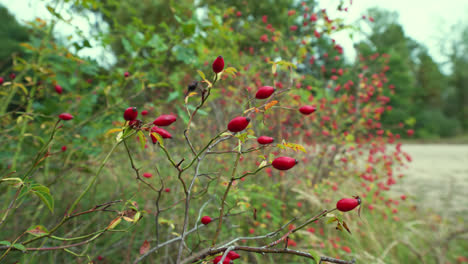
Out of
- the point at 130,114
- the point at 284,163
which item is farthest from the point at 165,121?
the point at 284,163

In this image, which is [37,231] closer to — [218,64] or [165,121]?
[165,121]

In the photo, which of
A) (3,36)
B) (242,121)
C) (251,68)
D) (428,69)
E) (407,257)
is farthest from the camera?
(428,69)

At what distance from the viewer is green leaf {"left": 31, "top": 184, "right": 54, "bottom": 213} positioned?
48 cm

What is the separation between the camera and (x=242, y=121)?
46cm

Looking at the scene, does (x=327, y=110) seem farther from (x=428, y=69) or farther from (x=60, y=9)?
(x=428, y=69)

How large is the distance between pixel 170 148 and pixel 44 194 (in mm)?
811

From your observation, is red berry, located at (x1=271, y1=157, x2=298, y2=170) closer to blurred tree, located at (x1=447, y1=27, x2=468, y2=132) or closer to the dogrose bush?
the dogrose bush

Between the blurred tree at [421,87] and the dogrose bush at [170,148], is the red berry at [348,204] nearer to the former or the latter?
the dogrose bush at [170,148]

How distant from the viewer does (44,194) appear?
20.9 inches

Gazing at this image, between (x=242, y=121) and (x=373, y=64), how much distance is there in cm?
391

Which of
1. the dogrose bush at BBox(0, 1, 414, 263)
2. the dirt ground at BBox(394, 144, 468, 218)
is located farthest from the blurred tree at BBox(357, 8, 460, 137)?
the dogrose bush at BBox(0, 1, 414, 263)

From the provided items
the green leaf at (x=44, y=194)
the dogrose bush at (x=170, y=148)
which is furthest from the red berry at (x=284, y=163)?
the green leaf at (x=44, y=194)

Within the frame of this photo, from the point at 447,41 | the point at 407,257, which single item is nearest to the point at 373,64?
the point at 407,257

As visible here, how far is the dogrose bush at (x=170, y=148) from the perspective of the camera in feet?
1.70
